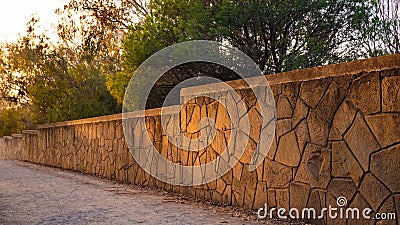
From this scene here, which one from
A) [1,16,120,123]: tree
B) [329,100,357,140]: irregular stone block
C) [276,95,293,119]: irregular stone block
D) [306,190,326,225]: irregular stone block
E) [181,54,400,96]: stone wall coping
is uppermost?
[1,16,120,123]: tree

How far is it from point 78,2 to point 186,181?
39.1ft

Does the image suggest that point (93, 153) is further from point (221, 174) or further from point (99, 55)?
point (99, 55)

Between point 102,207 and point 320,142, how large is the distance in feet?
10.4

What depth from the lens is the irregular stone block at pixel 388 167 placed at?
4.41 meters

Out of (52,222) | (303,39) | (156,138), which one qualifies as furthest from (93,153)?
(52,222)

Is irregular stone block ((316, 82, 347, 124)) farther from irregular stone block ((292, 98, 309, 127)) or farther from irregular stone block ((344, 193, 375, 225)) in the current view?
irregular stone block ((344, 193, 375, 225))

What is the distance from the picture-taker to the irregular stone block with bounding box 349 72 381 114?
461 centimetres

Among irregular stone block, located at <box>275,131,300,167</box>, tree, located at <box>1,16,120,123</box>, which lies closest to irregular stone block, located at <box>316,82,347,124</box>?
irregular stone block, located at <box>275,131,300,167</box>

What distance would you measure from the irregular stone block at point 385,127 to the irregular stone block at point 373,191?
35cm

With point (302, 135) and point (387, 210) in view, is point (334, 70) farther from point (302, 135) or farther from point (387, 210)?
point (387, 210)

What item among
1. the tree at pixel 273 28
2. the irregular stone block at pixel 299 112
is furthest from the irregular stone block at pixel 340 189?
the tree at pixel 273 28

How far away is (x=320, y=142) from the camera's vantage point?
17.3 feet

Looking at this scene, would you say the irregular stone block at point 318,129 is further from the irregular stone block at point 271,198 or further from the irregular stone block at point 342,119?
the irregular stone block at point 271,198

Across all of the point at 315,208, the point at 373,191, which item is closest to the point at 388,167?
the point at 373,191
